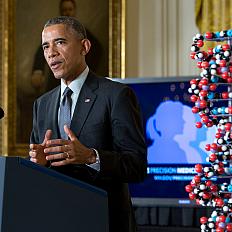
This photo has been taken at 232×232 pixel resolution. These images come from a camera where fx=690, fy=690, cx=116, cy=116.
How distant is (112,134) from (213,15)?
152 inches

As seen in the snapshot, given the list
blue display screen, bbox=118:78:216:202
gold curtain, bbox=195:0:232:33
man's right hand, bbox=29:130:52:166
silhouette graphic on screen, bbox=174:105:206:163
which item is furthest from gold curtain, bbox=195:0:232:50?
man's right hand, bbox=29:130:52:166

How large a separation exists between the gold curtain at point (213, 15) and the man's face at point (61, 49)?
3.74m

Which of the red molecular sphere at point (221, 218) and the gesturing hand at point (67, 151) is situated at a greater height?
the gesturing hand at point (67, 151)

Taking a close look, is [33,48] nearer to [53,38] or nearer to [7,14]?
[7,14]

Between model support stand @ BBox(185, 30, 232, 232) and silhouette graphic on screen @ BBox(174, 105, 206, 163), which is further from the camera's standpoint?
silhouette graphic on screen @ BBox(174, 105, 206, 163)

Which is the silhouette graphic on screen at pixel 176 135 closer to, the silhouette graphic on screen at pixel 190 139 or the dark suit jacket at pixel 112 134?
the silhouette graphic on screen at pixel 190 139

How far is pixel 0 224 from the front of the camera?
5.38 feet

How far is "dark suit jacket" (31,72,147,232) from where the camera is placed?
259cm

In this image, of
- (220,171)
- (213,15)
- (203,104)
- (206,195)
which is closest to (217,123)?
(203,104)

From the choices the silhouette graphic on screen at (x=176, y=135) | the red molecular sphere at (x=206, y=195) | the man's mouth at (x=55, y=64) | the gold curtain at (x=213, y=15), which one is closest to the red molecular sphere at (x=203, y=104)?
the red molecular sphere at (x=206, y=195)

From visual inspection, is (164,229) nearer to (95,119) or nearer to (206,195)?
(206,195)

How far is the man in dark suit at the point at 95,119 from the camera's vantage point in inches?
102

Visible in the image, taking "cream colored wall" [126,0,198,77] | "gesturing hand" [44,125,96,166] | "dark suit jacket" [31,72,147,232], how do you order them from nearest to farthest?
"gesturing hand" [44,125,96,166], "dark suit jacket" [31,72,147,232], "cream colored wall" [126,0,198,77]

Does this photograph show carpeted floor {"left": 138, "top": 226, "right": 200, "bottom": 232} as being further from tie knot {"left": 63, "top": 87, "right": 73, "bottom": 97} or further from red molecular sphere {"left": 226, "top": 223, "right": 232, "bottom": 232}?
tie knot {"left": 63, "top": 87, "right": 73, "bottom": 97}
